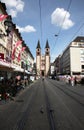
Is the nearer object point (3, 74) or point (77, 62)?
point (3, 74)

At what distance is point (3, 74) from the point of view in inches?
1377

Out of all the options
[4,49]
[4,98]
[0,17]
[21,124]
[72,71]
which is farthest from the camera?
[72,71]

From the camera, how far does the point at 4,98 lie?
16.2 m

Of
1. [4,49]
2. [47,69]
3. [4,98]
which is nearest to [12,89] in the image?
[4,98]

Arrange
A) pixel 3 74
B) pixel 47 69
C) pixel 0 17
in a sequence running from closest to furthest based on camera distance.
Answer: pixel 0 17, pixel 3 74, pixel 47 69

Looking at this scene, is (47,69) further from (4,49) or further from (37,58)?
(4,49)

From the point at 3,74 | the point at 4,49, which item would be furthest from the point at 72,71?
the point at 3,74

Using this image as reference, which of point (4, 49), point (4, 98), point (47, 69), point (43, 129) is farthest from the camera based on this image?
point (47, 69)

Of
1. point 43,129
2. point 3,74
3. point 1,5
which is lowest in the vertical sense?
point 43,129

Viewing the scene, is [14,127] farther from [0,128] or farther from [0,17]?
[0,17]

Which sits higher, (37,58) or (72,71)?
(37,58)

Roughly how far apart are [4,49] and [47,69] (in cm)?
15286

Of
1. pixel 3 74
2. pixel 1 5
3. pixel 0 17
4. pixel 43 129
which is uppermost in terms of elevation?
pixel 1 5

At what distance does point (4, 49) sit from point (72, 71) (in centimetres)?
6935
